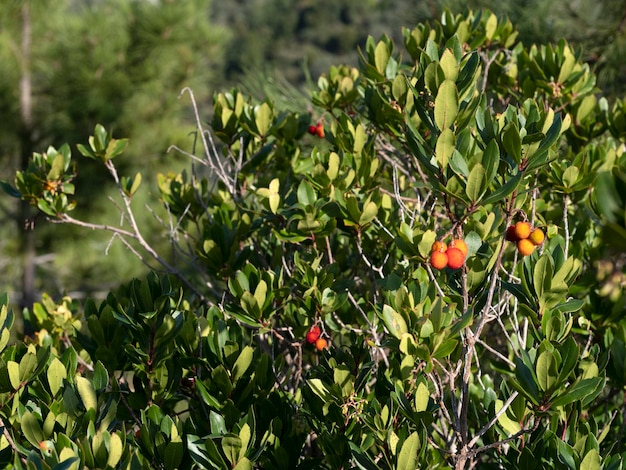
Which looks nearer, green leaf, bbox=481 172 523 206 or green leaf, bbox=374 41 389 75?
green leaf, bbox=481 172 523 206

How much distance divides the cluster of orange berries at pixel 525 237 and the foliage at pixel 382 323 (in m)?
0.03

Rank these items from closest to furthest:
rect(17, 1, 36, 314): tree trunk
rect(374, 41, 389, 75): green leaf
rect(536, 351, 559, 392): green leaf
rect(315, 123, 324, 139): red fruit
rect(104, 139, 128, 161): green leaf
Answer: rect(536, 351, 559, 392): green leaf → rect(374, 41, 389, 75): green leaf → rect(104, 139, 128, 161): green leaf → rect(315, 123, 324, 139): red fruit → rect(17, 1, 36, 314): tree trunk

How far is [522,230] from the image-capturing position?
130cm

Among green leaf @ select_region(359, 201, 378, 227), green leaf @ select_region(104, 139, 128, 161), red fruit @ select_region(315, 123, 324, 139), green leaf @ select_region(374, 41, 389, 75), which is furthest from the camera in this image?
red fruit @ select_region(315, 123, 324, 139)

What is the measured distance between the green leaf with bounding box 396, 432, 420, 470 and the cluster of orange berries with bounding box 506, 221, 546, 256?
426 millimetres

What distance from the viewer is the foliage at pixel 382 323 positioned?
4.05ft

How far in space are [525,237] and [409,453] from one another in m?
0.48

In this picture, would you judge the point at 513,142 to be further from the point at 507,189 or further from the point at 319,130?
the point at 319,130

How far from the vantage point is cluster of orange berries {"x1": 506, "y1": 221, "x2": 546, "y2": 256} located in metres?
1.30

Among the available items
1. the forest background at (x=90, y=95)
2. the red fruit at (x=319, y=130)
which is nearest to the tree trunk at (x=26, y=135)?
the forest background at (x=90, y=95)

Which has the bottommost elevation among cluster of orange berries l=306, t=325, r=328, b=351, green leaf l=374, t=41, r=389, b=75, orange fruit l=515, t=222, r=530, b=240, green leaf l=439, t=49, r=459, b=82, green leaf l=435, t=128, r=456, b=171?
cluster of orange berries l=306, t=325, r=328, b=351

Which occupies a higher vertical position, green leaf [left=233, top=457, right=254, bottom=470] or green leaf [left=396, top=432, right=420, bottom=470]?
green leaf [left=396, top=432, right=420, bottom=470]

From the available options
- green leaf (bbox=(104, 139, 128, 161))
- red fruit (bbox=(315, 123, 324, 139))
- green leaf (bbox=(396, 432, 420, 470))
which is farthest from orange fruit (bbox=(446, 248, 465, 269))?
green leaf (bbox=(104, 139, 128, 161))

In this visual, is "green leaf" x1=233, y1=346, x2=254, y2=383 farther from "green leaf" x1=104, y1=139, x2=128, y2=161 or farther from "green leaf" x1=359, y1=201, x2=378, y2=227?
"green leaf" x1=104, y1=139, x2=128, y2=161
